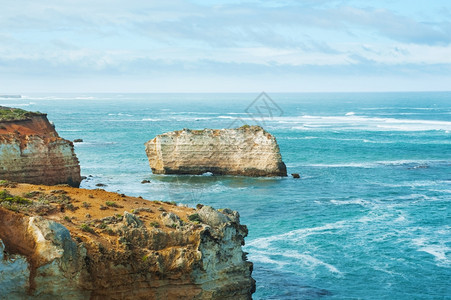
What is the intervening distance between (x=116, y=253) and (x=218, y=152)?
43.2 meters

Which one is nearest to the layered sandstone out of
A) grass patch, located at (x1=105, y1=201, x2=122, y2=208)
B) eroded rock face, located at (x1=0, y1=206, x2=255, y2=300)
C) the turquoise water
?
eroded rock face, located at (x1=0, y1=206, x2=255, y2=300)

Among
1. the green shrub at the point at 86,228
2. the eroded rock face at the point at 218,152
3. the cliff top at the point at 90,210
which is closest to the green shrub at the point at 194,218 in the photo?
the cliff top at the point at 90,210

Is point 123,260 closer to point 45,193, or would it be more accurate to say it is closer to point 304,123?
point 45,193

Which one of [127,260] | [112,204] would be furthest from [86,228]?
[112,204]

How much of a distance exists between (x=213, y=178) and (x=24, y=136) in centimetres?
2195

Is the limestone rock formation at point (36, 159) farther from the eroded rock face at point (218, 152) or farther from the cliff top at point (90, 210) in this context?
the cliff top at point (90, 210)

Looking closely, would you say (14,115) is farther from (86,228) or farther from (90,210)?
(86,228)

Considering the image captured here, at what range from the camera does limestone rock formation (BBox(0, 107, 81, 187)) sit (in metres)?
44.9

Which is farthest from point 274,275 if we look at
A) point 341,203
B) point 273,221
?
point 341,203

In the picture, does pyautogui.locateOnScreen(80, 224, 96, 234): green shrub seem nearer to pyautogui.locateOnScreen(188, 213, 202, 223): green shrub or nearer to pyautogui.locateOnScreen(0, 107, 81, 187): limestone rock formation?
pyautogui.locateOnScreen(188, 213, 202, 223): green shrub

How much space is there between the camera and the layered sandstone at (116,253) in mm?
19562

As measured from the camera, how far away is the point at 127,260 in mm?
20938

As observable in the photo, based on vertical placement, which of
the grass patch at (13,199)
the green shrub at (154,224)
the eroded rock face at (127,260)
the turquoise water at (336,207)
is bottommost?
the turquoise water at (336,207)

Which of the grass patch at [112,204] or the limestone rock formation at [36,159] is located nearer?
the grass patch at [112,204]
